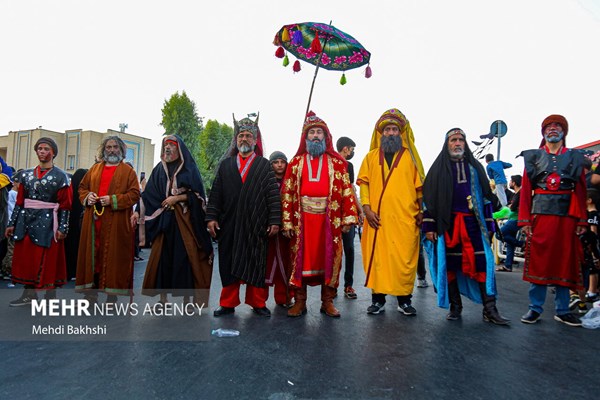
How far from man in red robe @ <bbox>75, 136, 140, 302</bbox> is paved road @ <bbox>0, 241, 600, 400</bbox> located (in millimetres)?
1112

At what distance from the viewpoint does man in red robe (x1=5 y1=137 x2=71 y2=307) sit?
4.40 m

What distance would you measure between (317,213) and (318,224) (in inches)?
4.9

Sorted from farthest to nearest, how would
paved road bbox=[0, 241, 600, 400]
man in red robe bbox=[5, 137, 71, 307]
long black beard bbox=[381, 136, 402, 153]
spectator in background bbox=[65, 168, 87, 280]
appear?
spectator in background bbox=[65, 168, 87, 280]
man in red robe bbox=[5, 137, 71, 307]
long black beard bbox=[381, 136, 402, 153]
paved road bbox=[0, 241, 600, 400]

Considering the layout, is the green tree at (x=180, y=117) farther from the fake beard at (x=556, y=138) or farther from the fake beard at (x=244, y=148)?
the fake beard at (x=556, y=138)

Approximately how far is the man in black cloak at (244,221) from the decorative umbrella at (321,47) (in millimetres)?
3078

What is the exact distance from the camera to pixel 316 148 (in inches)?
165

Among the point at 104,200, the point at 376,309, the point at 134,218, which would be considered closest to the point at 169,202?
the point at 134,218

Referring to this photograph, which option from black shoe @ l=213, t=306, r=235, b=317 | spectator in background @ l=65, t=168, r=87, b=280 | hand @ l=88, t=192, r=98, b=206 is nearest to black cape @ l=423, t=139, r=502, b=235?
black shoe @ l=213, t=306, r=235, b=317

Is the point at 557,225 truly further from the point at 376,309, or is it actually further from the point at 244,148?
the point at 244,148

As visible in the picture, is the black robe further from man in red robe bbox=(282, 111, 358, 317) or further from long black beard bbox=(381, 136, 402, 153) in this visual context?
long black beard bbox=(381, 136, 402, 153)

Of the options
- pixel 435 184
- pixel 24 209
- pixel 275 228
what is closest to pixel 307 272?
pixel 275 228

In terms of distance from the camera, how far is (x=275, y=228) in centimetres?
399

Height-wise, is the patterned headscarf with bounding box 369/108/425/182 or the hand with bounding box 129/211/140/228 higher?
the patterned headscarf with bounding box 369/108/425/182

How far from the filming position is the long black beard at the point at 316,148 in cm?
420
